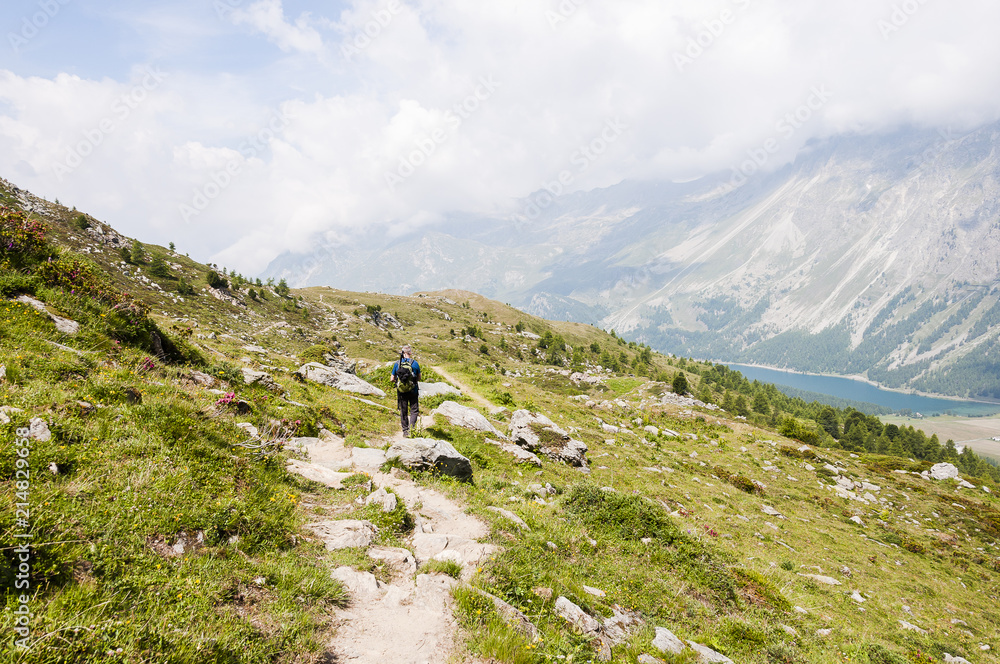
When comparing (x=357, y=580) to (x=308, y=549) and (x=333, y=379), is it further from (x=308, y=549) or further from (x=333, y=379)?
(x=333, y=379)

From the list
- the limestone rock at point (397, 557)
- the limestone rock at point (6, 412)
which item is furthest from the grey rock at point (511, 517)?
the limestone rock at point (6, 412)

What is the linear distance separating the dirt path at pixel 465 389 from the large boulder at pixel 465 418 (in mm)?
6841

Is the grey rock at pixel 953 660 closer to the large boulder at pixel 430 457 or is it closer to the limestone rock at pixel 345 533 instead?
the large boulder at pixel 430 457

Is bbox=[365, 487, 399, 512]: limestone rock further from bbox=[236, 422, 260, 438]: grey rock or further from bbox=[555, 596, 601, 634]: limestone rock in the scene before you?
bbox=[555, 596, 601, 634]: limestone rock

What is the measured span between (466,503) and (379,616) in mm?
4934

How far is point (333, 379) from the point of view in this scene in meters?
23.2

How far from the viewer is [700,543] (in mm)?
12102

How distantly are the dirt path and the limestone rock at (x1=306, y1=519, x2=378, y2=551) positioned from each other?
19036 mm

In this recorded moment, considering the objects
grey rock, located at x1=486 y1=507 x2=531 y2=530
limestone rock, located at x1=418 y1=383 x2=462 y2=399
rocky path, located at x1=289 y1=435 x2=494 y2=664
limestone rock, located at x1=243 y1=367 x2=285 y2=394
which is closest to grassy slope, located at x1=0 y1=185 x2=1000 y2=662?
grey rock, located at x1=486 y1=507 x2=531 y2=530

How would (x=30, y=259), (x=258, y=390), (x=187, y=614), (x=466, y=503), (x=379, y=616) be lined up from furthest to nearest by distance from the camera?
(x=258, y=390) → (x=30, y=259) → (x=466, y=503) → (x=379, y=616) → (x=187, y=614)

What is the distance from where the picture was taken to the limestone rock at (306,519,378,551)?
25.1ft

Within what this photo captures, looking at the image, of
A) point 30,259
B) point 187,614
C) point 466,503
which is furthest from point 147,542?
point 30,259

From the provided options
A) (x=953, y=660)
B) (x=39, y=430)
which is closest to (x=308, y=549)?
(x=39, y=430)

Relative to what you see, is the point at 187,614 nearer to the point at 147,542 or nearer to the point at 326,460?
the point at 147,542
